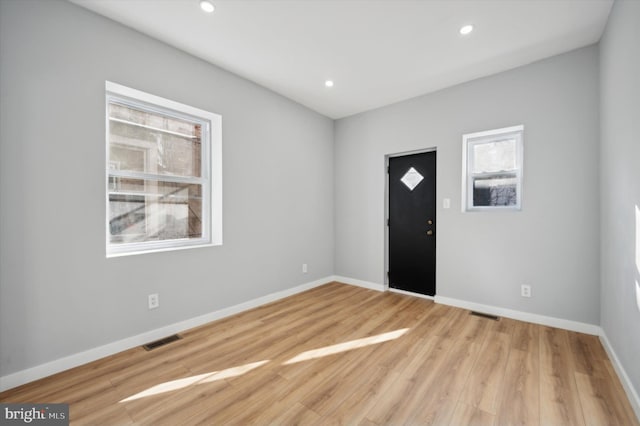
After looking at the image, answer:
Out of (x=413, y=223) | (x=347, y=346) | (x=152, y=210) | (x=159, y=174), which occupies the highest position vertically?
(x=159, y=174)

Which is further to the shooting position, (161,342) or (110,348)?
(161,342)

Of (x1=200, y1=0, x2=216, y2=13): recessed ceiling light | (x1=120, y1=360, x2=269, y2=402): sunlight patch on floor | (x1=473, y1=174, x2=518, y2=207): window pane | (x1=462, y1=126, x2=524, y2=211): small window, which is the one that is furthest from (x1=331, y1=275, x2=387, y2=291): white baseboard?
(x1=200, y1=0, x2=216, y2=13): recessed ceiling light

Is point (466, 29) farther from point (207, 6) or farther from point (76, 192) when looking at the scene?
A: point (76, 192)

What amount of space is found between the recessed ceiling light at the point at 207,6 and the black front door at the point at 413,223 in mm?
3035

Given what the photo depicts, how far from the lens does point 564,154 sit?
2859 mm

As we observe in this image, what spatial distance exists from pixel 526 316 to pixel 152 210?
13.8 feet

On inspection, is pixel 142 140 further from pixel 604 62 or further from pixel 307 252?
pixel 604 62

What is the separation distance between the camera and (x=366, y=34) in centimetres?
256

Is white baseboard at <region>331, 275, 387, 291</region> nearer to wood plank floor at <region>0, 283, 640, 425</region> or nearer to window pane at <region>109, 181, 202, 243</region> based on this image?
wood plank floor at <region>0, 283, 640, 425</region>

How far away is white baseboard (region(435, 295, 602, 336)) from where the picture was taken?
276 cm

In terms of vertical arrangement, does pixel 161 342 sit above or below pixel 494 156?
below

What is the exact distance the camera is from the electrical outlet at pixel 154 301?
8.51 feet

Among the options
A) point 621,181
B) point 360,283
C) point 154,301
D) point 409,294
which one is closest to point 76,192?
point 154,301

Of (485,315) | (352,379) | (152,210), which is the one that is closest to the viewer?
(352,379)
